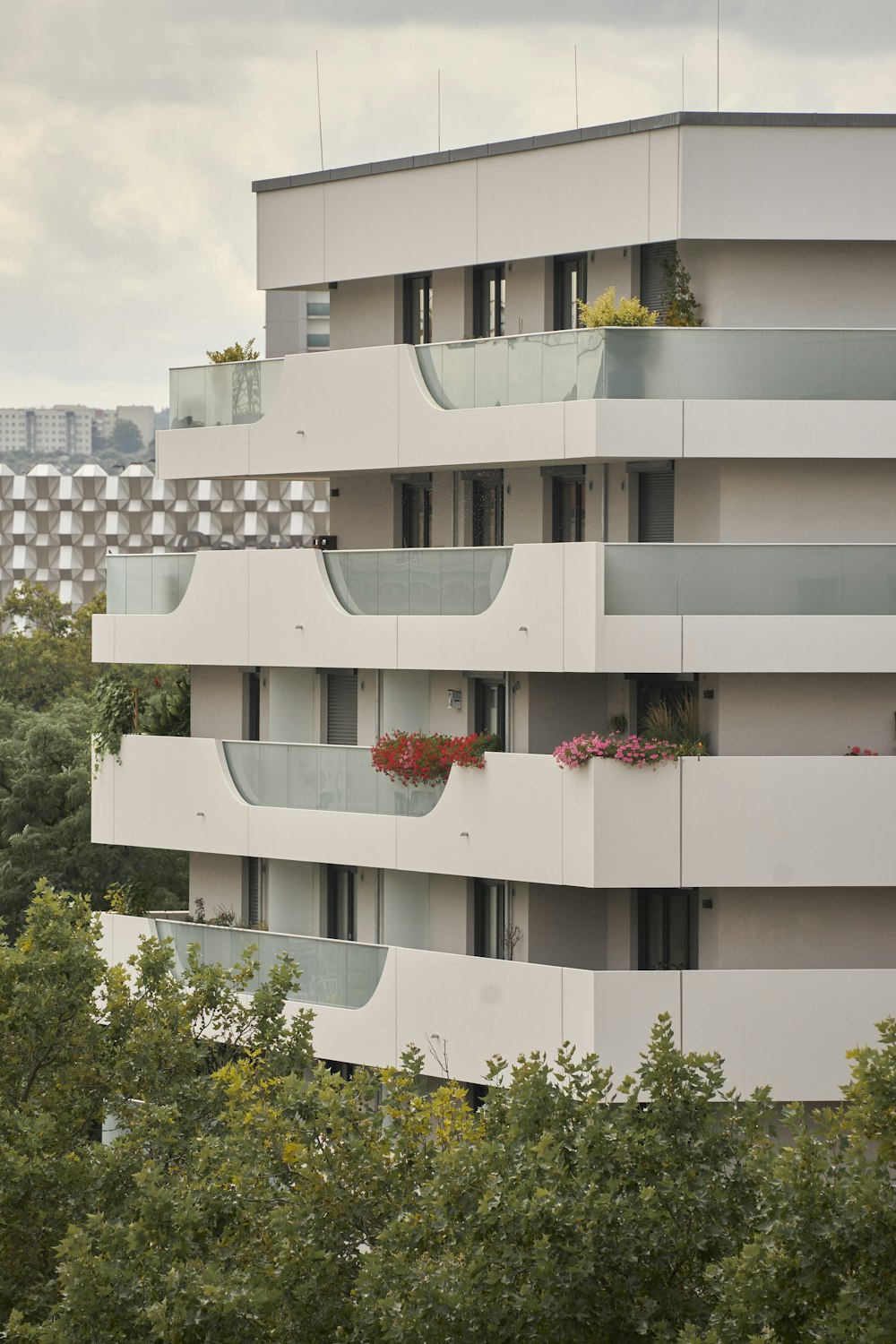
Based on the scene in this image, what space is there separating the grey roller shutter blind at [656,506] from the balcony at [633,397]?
64.4 inches

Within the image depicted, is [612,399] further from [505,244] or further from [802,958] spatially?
[802,958]

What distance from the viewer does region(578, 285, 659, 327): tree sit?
2856 cm

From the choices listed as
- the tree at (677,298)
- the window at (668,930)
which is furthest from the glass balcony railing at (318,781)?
the tree at (677,298)

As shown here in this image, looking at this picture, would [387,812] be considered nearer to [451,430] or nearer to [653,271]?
[451,430]

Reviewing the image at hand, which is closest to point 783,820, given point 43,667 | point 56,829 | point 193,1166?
point 193,1166

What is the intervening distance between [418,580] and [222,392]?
18.1 ft

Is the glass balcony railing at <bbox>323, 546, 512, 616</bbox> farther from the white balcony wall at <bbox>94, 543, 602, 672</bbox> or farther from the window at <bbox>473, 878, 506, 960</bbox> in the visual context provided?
the window at <bbox>473, 878, 506, 960</bbox>

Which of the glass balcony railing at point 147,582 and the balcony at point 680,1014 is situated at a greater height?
the glass balcony railing at point 147,582

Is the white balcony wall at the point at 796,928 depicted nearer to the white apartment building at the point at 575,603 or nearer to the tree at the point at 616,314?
the white apartment building at the point at 575,603

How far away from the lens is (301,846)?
31250 mm

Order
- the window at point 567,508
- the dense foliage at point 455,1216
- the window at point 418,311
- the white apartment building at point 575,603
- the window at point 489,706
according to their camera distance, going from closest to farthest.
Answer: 1. the dense foliage at point 455,1216
2. the white apartment building at point 575,603
3. the window at point 489,706
4. the window at point 567,508
5. the window at point 418,311

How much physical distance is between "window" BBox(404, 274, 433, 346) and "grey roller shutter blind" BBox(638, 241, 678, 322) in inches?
147

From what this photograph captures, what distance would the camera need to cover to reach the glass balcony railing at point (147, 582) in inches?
1297

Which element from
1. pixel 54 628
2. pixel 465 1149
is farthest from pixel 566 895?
pixel 54 628
